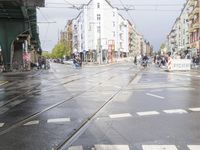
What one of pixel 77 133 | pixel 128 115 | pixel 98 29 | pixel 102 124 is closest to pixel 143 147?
pixel 77 133

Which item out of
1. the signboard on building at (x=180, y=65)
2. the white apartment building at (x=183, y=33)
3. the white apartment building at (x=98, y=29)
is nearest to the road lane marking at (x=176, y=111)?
the signboard on building at (x=180, y=65)

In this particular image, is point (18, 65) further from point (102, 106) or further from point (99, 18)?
point (99, 18)

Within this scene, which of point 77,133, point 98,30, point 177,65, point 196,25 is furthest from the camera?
point 98,30

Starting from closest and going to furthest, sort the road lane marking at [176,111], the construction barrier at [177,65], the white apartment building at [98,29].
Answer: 1. the road lane marking at [176,111]
2. the construction barrier at [177,65]
3. the white apartment building at [98,29]

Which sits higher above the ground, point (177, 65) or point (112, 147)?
point (112, 147)

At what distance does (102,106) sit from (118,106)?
19.5 inches

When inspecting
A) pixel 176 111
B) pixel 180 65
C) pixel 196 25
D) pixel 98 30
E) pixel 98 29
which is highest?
pixel 98 29

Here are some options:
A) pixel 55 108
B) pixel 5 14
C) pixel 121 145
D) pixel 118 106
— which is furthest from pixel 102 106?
pixel 5 14

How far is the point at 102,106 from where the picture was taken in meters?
14.9

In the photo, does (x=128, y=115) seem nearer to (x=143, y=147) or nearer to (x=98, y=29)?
(x=143, y=147)

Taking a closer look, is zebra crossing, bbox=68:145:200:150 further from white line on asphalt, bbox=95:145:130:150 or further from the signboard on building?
the signboard on building

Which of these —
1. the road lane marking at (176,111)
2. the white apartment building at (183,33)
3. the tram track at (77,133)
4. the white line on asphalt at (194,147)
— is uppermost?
the white apartment building at (183,33)

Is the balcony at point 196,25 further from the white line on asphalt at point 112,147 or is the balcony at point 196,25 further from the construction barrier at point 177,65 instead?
the white line on asphalt at point 112,147

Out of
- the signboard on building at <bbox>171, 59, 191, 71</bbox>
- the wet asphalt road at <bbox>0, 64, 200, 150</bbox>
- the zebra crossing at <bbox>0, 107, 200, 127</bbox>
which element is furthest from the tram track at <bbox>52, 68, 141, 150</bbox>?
the signboard on building at <bbox>171, 59, 191, 71</bbox>
